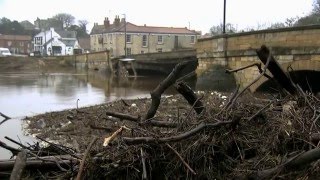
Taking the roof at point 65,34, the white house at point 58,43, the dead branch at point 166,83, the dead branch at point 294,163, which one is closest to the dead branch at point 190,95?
the dead branch at point 166,83

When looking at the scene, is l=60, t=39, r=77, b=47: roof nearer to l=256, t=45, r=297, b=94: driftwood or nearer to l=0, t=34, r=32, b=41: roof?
l=0, t=34, r=32, b=41: roof

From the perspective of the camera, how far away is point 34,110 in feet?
59.5

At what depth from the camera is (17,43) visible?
342 ft

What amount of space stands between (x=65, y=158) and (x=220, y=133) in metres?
1.25

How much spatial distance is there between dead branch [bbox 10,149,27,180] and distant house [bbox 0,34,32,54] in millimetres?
101983

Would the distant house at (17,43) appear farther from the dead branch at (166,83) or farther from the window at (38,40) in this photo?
the dead branch at (166,83)

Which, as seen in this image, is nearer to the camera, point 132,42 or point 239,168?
point 239,168

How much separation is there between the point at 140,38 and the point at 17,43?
4404cm

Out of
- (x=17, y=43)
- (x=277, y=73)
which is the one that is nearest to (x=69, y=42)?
(x=17, y=43)

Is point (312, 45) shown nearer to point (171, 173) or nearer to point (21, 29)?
point (171, 173)

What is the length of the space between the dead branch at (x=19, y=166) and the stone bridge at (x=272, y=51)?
970cm

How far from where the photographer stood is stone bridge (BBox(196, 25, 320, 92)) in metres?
15.2

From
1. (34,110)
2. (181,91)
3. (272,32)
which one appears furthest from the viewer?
(34,110)

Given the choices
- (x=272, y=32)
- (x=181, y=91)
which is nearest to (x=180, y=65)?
(x=181, y=91)
